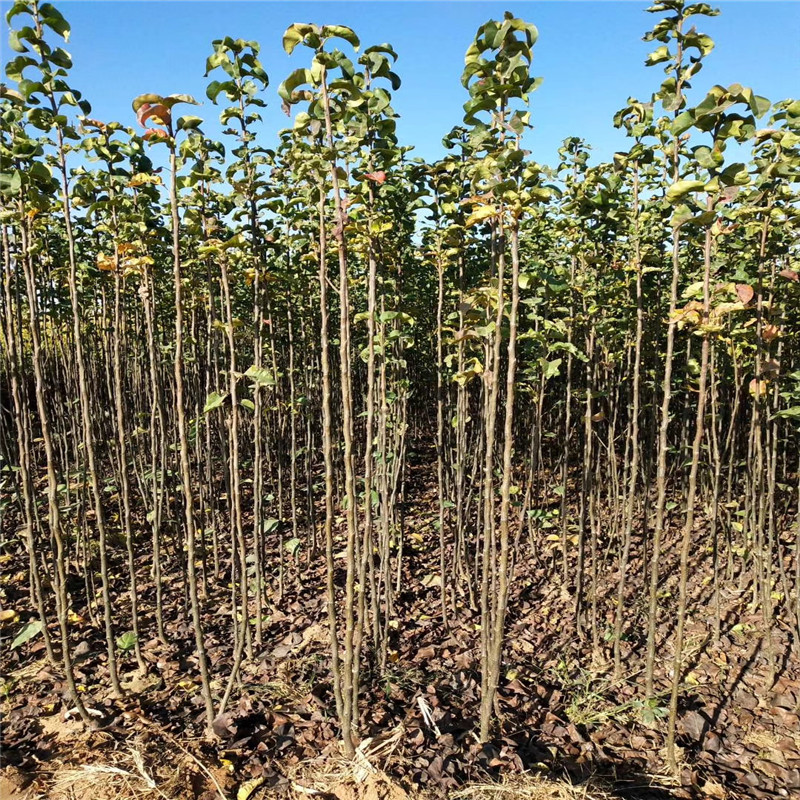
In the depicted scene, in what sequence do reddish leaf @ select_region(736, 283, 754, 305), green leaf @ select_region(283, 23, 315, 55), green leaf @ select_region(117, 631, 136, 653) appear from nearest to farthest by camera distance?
green leaf @ select_region(283, 23, 315, 55), reddish leaf @ select_region(736, 283, 754, 305), green leaf @ select_region(117, 631, 136, 653)

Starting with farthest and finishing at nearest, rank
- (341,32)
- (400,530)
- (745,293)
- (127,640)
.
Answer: (400,530), (127,640), (745,293), (341,32)

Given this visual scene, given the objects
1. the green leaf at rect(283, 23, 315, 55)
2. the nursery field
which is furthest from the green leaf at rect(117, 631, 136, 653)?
the green leaf at rect(283, 23, 315, 55)

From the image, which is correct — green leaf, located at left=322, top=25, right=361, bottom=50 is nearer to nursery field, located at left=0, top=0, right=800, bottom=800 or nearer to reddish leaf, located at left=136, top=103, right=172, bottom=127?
nursery field, located at left=0, top=0, right=800, bottom=800

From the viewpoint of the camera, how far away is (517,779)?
2969 millimetres

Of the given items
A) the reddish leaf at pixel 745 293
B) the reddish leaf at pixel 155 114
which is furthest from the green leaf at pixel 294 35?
the reddish leaf at pixel 745 293

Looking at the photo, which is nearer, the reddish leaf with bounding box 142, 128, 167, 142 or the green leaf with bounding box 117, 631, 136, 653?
the reddish leaf with bounding box 142, 128, 167, 142

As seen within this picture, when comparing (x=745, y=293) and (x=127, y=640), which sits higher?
(x=745, y=293)

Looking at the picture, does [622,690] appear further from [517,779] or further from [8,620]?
[8,620]

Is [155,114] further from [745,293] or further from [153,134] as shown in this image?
[745,293]

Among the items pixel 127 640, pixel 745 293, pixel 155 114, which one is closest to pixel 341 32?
pixel 155 114

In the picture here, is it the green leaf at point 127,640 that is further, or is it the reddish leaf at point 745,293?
the green leaf at point 127,640

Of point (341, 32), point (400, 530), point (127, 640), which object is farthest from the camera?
point (400, 530)

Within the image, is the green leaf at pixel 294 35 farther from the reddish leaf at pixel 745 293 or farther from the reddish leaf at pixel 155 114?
the reddish leaf at pixel 745 293

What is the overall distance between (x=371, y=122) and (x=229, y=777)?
359 cm
